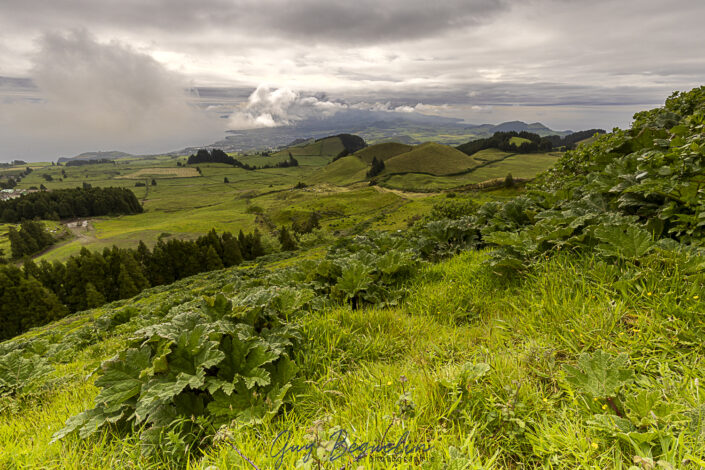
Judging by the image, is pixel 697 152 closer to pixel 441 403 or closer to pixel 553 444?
pixel 553 444

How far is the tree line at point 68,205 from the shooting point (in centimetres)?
17138

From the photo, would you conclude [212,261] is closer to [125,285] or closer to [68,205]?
[125,285]

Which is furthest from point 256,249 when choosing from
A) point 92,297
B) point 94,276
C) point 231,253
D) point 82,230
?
point 82,230

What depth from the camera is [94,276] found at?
202 ft

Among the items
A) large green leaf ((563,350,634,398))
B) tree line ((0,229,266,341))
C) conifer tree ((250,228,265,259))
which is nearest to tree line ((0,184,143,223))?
tree line ((0,229,266,341))

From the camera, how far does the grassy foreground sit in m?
2.06

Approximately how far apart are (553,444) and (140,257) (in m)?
90.0

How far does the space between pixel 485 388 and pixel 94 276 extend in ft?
267

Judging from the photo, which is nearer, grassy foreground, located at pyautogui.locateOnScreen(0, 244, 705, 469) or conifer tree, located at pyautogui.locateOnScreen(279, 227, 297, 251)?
grassy foreground, located at pyautogui.locateOnScreen(0, 244, 705, 469)

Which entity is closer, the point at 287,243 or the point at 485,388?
the point at 485,388

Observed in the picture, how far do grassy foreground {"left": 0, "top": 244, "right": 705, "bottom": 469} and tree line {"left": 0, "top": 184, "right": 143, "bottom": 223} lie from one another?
226241 millimetres

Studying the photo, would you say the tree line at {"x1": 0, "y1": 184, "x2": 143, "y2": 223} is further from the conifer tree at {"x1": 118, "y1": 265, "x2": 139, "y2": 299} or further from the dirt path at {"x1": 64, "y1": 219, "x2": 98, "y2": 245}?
the conifer tree at {"x1": 118, "y1": 265, "x2": 139, "y2": 299}

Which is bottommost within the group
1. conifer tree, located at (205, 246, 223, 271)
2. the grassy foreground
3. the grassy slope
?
conifer tree, located at (205, 246, 223, 271)

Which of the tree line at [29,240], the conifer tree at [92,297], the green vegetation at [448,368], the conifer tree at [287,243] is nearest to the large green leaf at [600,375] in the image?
the green vegetation at [448,368]
